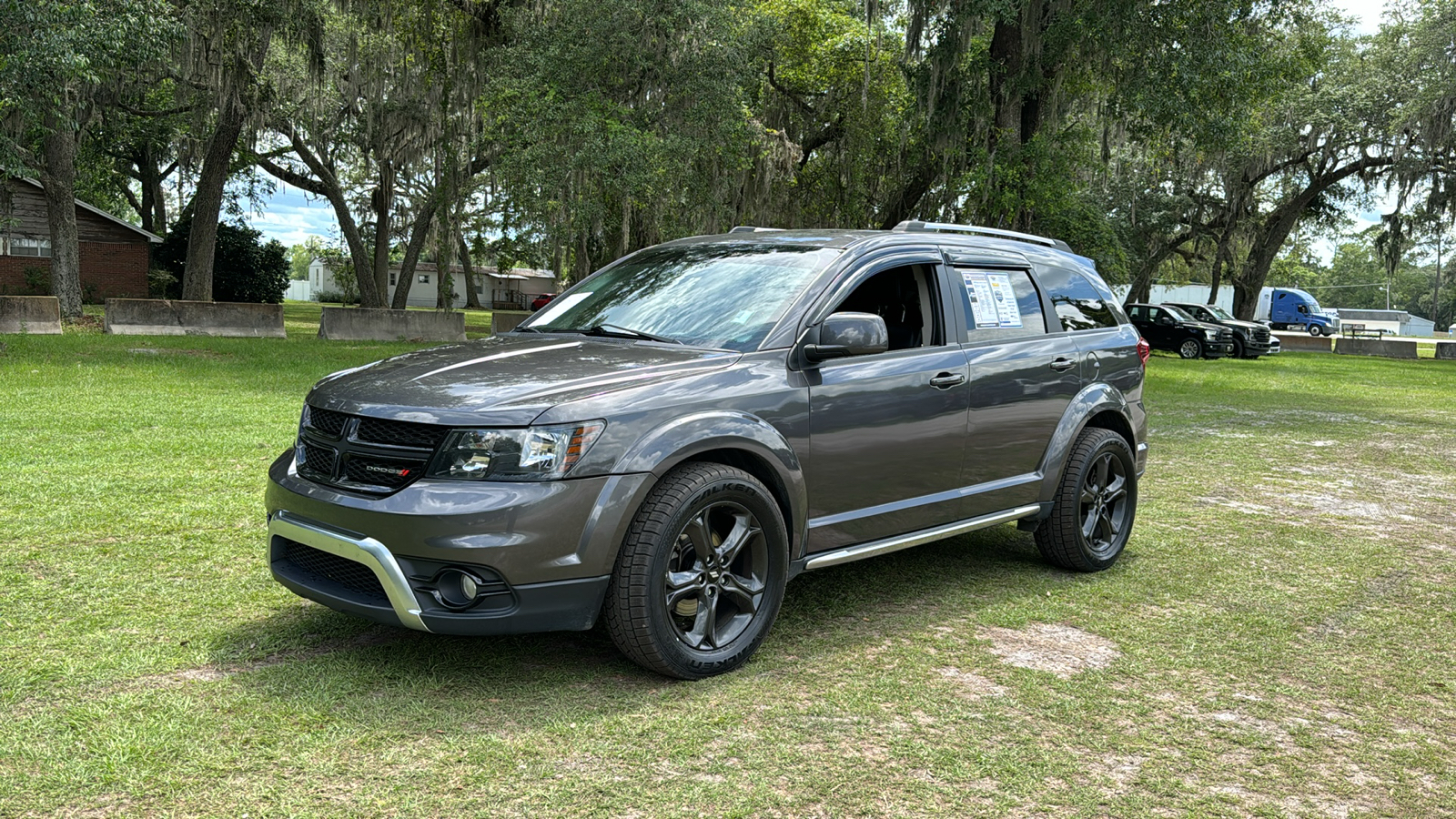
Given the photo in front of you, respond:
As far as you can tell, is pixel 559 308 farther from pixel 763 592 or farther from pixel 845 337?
pixel 763 592

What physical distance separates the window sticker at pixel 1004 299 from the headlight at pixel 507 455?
2747 millimetres

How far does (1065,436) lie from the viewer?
5.94 metres

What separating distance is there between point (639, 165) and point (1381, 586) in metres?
15.4

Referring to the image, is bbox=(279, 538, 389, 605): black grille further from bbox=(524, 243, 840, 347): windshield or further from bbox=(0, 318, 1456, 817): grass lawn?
bbox=(524, 243, 840, 347): windshield

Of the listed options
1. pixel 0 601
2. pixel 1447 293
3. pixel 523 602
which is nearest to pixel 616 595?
pixel 523 602

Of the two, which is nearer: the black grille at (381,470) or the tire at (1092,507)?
the black grille at (381,470)

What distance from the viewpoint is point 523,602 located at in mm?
3906

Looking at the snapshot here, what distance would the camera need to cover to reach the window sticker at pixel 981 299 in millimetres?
5656

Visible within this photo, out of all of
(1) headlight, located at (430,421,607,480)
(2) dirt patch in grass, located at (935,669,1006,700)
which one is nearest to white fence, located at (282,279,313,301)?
(1) headlight, located at (430,421,607,480)

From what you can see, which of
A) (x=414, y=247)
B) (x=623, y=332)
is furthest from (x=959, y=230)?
(x=414, y=247)

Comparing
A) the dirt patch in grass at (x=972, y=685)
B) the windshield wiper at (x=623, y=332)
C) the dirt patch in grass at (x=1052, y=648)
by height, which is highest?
the windshield wiper at (x=623, y=332)

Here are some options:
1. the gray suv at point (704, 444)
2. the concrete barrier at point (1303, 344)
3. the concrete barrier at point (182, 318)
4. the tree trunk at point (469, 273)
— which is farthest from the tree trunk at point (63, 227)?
the concrete barrier at point (1303, 344)

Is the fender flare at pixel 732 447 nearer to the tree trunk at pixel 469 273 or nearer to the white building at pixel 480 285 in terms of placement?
the tree trunk at pixel 469 273

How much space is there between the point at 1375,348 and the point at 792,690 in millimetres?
40555
